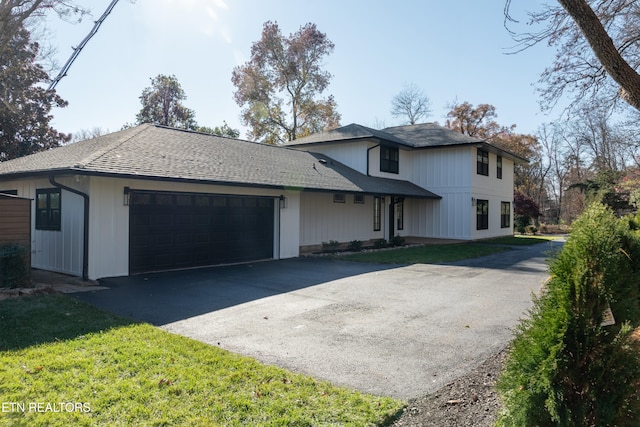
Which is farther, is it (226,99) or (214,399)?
(226,99)

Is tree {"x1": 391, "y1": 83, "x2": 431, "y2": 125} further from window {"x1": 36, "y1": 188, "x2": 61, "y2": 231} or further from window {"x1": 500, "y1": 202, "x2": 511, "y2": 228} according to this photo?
window {"x1": 36, "y1": 188, "x2": 61, "y2": 231}

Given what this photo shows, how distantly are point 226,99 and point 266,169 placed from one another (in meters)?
25.1

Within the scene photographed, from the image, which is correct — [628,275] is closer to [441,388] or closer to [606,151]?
[441,388]

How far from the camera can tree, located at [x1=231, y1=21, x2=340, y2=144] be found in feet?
116

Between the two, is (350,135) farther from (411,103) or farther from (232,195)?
(411,103)

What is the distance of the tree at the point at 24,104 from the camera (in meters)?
24.0

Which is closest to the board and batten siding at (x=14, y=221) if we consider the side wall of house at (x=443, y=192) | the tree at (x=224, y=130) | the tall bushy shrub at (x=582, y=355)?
the tall bushy shrub at (x=582, y=355)

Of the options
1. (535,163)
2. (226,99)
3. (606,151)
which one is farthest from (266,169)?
(535,163)

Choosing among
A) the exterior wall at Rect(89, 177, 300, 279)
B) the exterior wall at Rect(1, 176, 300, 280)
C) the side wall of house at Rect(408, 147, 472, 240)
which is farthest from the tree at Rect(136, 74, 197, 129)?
the exterior wall at Rect(89, 177, 300, 279)

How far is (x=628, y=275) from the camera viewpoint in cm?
274

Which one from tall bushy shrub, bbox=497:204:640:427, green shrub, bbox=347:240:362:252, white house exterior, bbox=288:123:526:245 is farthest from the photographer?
white house exterior, bbox=288:123:526:245

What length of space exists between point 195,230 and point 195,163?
6.68 ft

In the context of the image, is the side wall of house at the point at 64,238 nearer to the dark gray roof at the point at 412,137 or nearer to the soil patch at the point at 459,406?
the soil patch at the point at 459,406

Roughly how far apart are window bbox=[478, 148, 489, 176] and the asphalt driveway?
1081 centimetres
